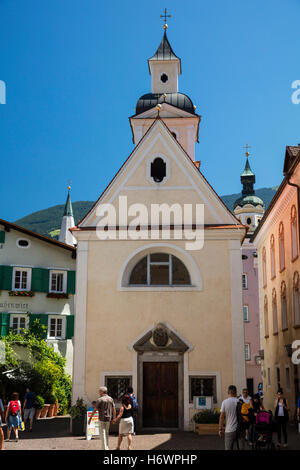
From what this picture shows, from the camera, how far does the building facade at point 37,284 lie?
32.1 meters

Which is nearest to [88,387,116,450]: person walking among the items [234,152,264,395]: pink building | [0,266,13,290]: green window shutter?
[0,266,13,290]: green window shutter

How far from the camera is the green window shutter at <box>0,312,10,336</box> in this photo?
31058 mm

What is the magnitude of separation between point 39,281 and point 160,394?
47.7ft

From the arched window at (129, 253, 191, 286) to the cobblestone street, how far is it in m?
5.28

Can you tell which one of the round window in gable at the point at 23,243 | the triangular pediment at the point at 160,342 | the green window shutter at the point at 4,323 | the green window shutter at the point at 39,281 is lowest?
the triangular pediment at the point at 160,342

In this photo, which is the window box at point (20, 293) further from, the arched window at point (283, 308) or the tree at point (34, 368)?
the arched window at point (283, 308)

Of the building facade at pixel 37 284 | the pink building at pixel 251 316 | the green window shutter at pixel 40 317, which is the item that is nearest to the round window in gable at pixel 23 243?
the building facade at pixel 37 284

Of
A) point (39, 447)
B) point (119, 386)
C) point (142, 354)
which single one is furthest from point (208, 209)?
point (39, 447)

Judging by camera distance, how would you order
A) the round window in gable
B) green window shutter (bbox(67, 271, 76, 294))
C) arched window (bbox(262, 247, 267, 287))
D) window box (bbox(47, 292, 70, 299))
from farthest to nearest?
arched window (bbox(262, 247, 267, 287)), the round window in gable, green window shutter (bbox(67, 271, 76, 294)), window box (bbox(47, 292, 70, 299))

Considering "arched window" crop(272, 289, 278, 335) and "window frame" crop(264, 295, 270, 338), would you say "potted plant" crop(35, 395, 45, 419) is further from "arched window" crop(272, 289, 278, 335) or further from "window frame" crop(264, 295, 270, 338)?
"window frame" crop(264, 295, 270, 338)

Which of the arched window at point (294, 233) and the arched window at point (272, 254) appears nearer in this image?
the arched window at point (294, 233)

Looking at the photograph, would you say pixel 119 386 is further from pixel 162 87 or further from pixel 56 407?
pixel 162 87

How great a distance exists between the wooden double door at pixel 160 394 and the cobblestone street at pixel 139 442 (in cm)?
92

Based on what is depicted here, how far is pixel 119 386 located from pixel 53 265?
48.9 ft
